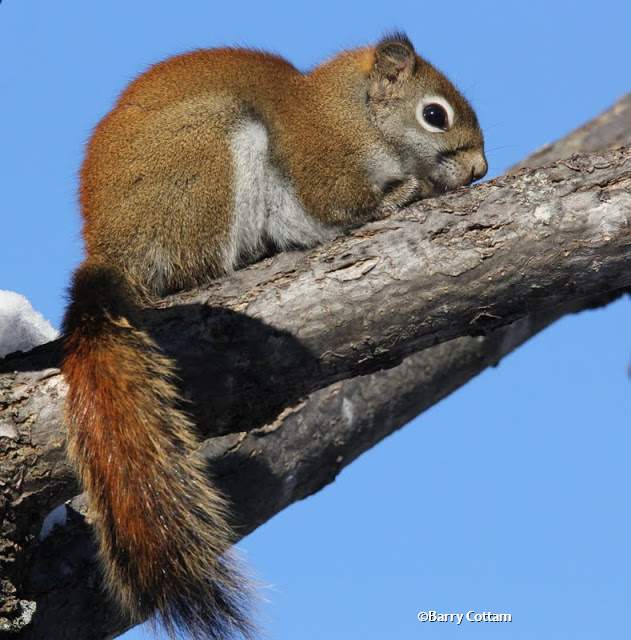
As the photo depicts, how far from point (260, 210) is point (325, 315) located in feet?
3.06

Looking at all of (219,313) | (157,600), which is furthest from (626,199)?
(157,600)

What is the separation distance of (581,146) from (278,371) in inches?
150

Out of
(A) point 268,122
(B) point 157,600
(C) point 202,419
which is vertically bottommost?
(B) point 157,600

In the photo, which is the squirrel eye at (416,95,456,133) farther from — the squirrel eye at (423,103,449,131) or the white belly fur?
the white belly fur

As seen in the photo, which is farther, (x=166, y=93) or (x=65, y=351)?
(x=166, y=93)

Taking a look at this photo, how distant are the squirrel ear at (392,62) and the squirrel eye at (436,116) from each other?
21cm

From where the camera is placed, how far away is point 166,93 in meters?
4.56

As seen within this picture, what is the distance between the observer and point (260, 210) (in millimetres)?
4598

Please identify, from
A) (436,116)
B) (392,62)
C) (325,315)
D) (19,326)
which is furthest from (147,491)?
(392,62)

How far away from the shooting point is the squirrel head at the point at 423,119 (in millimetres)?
5074

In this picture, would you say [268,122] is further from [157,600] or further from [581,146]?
[581,146]

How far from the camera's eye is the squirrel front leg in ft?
16.1

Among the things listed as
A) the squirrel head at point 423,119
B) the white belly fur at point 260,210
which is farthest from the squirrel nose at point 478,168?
the white belly fur at point 260,210

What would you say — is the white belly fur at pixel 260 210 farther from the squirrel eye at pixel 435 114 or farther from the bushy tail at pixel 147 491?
the bushy tail at pixel 147 491
